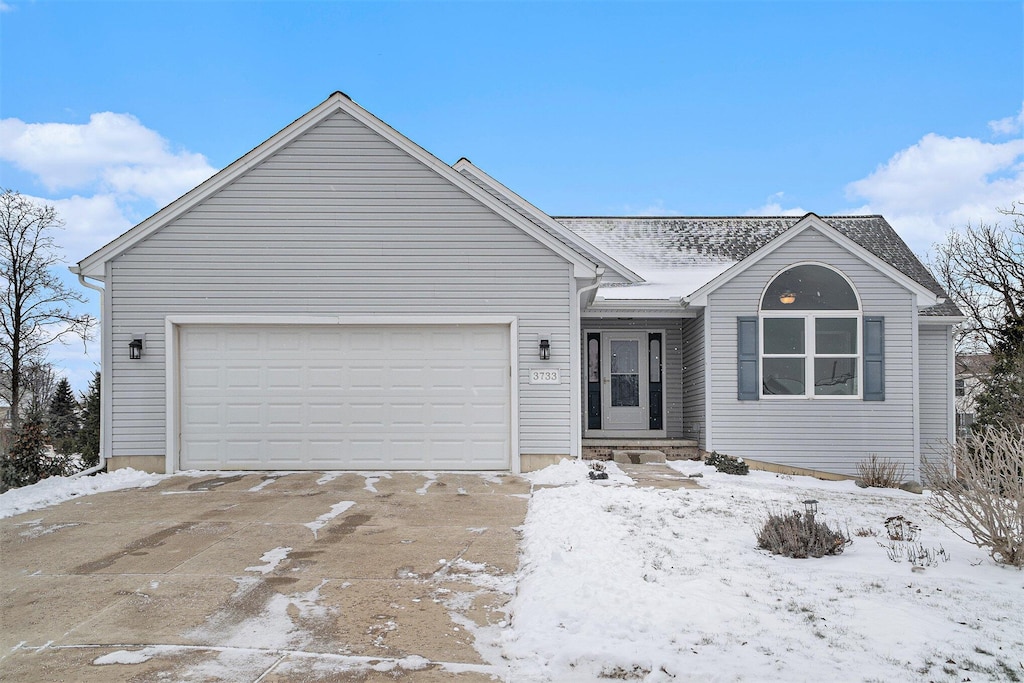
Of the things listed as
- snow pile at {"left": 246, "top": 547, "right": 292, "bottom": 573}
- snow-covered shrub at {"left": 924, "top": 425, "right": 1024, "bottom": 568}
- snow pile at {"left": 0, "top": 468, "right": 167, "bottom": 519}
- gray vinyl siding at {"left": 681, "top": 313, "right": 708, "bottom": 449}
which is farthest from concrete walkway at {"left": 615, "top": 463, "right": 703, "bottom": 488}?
snow pile at {"left": 0, "top": 468, "right": 167, "bottom": 519}

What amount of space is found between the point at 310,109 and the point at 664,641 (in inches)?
365

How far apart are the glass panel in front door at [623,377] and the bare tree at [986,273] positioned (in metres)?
16.0

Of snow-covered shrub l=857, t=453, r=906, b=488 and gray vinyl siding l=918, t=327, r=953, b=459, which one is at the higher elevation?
gray vinyl siding l=918, t=327, r=953, b=459

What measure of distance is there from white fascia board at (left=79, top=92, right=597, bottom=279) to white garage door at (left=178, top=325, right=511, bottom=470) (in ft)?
5.14

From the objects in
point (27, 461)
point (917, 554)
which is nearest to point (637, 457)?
point (917, 554)

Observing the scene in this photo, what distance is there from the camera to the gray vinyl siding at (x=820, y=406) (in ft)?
40.5

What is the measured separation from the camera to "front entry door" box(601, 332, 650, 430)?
46.5ft

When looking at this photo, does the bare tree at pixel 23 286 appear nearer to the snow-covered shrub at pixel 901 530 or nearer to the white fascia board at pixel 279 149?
the white fascia board at pixel 279 149

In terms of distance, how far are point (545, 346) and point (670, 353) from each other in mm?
4630

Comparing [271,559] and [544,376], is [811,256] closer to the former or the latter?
[544,376]

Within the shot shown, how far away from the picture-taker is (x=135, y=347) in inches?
410

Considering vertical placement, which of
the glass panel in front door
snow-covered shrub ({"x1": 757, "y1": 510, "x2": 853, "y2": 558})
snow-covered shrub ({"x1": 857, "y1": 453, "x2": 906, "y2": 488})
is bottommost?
snow-covered shrub ({"x1": 857, "y1": 453, "x2": 906, "y2": 488})

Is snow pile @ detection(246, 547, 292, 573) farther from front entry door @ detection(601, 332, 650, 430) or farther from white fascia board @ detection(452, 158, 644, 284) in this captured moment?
white fascia board @ detection(452, 158, 644, 284)

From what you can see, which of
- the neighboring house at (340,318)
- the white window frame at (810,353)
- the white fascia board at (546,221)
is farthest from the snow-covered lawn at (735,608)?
the white fascia board at (546,221)
